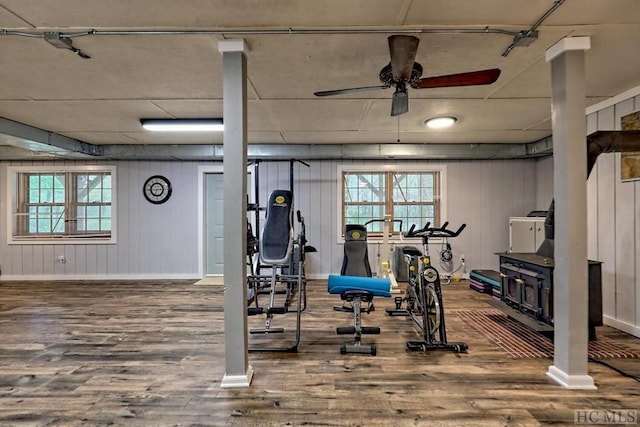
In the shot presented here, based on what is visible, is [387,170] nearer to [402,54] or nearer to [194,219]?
[194,219]

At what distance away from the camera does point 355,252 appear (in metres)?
5.18

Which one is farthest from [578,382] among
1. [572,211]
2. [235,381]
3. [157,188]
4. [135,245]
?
[135,245]

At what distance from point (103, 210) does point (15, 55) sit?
4.46 meters

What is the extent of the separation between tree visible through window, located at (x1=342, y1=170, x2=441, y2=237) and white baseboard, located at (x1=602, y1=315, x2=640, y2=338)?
303 centimetres

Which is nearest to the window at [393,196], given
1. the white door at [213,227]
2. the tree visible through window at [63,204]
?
the white door at [213,227]

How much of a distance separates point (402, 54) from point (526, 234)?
14.3 feet

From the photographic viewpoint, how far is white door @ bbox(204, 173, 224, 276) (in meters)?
6.39

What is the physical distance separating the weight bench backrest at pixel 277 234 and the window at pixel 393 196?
2.68m

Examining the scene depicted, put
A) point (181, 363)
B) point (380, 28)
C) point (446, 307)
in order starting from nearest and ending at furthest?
point (380, 28) → point (181, 363) → point (446, 307)

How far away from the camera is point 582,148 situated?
2301 millimetres

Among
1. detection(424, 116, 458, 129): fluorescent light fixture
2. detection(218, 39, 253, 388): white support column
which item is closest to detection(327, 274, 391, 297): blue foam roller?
detection(218, 39, 253, 388): white support column

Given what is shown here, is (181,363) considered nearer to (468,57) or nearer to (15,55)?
(15,55)

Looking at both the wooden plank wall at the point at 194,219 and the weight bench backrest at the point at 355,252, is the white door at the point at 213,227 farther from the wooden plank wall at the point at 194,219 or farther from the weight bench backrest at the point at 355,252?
the weight bench backrest at the point at 355,252

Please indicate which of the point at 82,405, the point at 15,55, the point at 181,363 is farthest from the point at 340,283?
the point at 15,55
